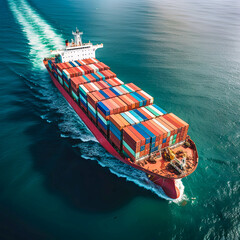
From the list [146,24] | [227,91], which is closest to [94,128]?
[227,91]

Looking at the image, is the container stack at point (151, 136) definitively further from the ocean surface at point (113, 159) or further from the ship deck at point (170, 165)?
the ocean surface at point (113, 159)

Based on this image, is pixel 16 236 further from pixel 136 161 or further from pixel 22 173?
pixel 136 161

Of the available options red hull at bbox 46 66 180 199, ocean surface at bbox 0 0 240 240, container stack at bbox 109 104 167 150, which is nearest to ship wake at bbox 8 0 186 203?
ocean surface at bbox 0 0 240 240

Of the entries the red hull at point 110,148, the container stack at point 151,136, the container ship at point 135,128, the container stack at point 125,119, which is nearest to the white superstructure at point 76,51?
the red hull at point 110,148

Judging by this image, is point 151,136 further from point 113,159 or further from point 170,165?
point 113,159

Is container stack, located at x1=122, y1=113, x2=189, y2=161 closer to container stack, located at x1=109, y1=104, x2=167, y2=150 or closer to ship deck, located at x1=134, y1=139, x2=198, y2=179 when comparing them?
container stack, located at x1=109, y1=104, x2=167, y2=150

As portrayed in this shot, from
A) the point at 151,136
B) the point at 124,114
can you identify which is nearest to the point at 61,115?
the point at 124,114
